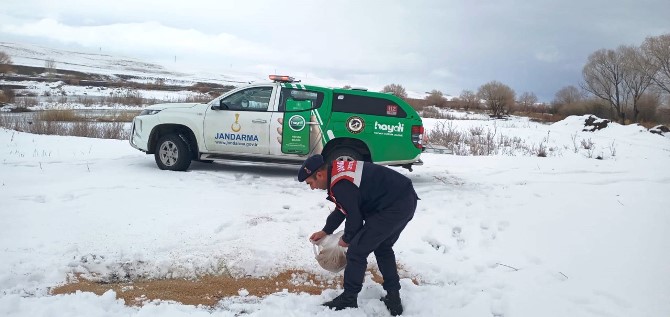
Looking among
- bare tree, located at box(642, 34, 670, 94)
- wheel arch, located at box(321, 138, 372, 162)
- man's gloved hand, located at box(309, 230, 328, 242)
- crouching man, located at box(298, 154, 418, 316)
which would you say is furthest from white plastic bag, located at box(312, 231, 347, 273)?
bare tree, located at box(642, 34, 670, 94)

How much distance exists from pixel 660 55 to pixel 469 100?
56.9 feet

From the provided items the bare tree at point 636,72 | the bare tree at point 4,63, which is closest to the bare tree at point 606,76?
the bare tree at point 636,72

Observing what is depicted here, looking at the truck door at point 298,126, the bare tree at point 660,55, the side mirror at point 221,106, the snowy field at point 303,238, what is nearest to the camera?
the snowy field at point 303,238

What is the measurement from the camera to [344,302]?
409 centimetres

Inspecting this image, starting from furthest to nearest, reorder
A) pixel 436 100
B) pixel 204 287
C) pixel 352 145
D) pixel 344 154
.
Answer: pixel 436 100, pixel 352 145, pixel 344 154, pixel 204 287

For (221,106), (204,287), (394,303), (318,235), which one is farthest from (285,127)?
(394,303)

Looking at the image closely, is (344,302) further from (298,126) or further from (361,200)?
(298,126)

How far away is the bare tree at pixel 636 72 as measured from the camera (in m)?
32.1

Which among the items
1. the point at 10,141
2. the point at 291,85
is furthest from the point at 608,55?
the point at 10,141

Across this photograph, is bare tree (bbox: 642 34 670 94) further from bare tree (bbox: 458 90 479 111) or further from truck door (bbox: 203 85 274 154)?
truck door (bbox: 203 85 274 154)

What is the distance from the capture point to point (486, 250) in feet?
19.3

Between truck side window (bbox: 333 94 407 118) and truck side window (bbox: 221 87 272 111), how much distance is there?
1.31 m

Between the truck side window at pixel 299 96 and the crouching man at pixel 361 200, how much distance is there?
478 cm

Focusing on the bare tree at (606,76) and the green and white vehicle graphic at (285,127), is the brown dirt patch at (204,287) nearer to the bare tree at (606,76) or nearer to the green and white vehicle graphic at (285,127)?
the green and white vehicle graphic at (285,127)
